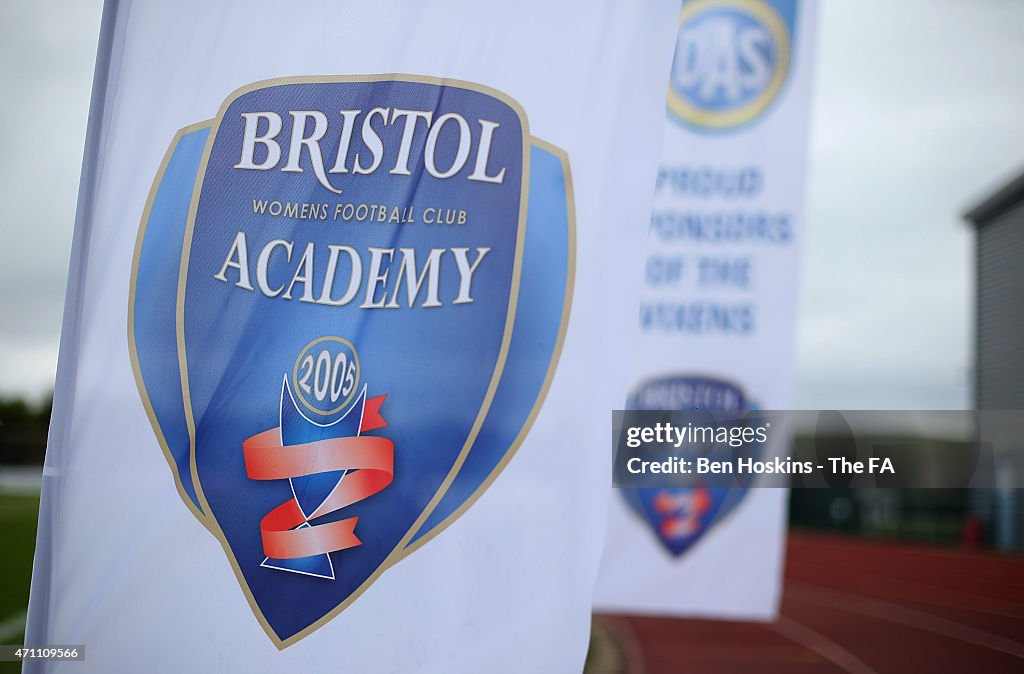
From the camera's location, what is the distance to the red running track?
11.4 meters

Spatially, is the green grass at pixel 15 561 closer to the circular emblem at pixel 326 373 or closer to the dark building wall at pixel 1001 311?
the circular emblem at pixel 326 373

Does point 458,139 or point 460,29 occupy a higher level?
point 460,29

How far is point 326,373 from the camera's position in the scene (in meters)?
2.32

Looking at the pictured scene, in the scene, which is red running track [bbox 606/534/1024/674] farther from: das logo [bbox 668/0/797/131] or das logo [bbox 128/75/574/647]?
das logo [bbox 128/75/574/647]

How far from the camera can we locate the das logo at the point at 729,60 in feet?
19.3

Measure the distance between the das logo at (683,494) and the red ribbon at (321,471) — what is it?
3777mm

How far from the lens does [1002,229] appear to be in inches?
976

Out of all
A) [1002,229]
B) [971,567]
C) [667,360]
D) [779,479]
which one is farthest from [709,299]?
[1002,229]

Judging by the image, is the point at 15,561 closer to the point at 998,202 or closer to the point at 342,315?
the point at 342,315

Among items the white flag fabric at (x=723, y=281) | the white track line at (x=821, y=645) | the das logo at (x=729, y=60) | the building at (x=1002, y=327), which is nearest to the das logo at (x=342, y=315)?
the white flag fabric at (x=723, y=281)

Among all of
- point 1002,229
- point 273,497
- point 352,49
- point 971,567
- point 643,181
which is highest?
point 1002,229

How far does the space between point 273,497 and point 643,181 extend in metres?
1.10

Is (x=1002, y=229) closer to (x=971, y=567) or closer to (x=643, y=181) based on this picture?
(x=971, y=567)

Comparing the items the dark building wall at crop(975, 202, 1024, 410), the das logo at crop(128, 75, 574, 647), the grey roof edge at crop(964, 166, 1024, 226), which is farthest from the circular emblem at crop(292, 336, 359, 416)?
the grey roof edge at crop(964, 166, 1024, 226)
